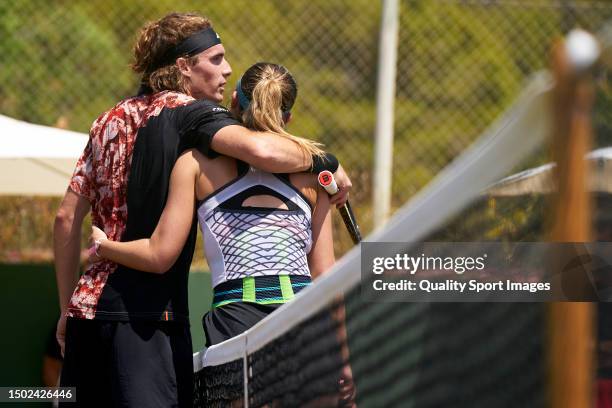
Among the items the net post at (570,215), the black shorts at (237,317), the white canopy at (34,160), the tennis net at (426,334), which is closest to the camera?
the net post at (570,215)

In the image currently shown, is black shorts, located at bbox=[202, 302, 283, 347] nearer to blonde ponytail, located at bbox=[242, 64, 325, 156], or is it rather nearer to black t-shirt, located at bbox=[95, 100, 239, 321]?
black t-shirt, located at bbox=[95, 100, 239, 321]

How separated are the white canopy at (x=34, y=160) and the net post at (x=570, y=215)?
4553mm

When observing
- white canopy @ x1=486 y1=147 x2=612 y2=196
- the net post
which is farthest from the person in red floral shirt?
the net post

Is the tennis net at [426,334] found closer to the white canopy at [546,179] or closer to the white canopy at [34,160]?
the white canopy at [546,179]

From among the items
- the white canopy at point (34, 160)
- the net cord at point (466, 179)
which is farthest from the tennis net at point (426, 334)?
the white canopy at point (34, 160)

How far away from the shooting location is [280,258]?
295 centimetres

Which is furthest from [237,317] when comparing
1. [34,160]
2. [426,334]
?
[34,160]

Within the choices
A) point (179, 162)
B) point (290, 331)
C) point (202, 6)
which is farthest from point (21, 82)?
point (290, 331)

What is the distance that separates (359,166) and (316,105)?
69 cm

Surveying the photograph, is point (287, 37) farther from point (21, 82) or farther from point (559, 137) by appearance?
point (559, 137)

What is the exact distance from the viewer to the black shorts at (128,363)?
2.92 meters

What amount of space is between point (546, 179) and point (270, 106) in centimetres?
177

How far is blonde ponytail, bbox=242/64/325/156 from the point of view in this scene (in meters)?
3.00

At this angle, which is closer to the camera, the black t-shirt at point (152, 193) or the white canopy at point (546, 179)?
the white canopy at point (546, 179)
